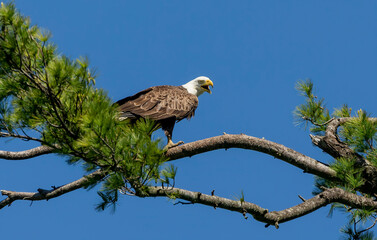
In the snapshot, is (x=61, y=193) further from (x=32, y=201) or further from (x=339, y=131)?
(x=339, y=131)

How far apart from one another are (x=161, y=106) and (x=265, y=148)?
1.86 metres

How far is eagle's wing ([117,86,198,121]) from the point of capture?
21.9 feet

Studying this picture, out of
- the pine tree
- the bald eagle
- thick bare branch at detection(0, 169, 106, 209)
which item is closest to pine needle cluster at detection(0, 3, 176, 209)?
the pine tree

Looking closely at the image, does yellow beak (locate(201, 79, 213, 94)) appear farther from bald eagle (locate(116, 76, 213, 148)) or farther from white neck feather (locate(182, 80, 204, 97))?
bald eagle (locate(116, 76, 213, 148))

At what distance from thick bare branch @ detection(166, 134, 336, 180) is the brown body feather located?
1179 mm

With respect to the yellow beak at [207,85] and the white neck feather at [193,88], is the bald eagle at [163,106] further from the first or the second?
the yellow beak at [207,85]

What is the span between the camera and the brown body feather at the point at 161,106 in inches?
262

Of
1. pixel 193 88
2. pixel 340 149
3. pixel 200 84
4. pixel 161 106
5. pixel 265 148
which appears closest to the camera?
pixel 265 148

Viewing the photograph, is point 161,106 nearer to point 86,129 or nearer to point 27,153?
point 27,153

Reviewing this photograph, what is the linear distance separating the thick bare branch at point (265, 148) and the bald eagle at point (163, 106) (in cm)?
88

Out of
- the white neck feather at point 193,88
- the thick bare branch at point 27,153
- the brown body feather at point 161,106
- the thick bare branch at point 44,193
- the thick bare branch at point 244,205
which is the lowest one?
the thick bare branch at point 244,205

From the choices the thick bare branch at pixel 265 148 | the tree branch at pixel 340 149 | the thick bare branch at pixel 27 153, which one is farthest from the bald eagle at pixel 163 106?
the tree branch at pixel 340 149

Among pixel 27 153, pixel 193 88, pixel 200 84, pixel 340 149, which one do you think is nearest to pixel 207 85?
pixel 200 84

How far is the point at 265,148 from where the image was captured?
18.1ft
